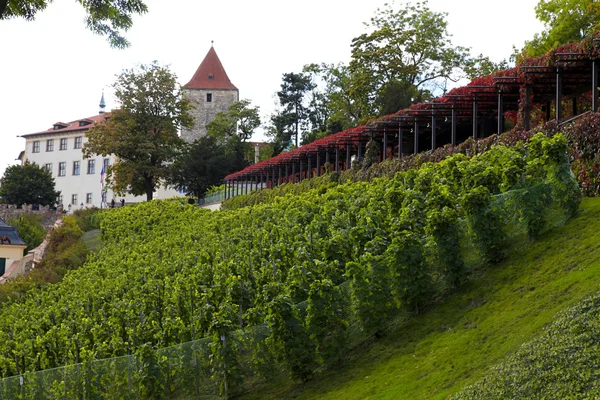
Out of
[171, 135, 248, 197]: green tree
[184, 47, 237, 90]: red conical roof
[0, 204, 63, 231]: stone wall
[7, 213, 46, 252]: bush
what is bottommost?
[7, 213, 46, 252]: bush

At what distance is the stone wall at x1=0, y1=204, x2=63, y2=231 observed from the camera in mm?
75025

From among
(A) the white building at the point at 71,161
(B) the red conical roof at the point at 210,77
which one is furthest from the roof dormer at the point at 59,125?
(B) the red conical roof at the point at 210,77

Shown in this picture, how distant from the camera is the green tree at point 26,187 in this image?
82.6 metres

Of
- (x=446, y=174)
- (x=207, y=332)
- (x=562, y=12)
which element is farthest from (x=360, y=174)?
(x=562, y=12)

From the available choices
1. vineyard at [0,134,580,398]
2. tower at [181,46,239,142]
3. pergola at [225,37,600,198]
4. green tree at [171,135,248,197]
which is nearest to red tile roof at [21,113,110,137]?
tower at [181,46,239,142]

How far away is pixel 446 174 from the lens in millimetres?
19078

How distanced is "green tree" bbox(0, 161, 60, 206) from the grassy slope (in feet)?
239

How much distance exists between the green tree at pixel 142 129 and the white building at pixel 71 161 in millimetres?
33538

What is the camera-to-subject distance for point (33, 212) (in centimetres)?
7575

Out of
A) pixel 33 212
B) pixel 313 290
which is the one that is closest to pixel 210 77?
pixel 33 212

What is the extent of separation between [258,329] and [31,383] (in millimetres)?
4946

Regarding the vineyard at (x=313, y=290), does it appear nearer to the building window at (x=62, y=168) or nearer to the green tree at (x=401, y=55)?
the green tree at (x=401, y=55)

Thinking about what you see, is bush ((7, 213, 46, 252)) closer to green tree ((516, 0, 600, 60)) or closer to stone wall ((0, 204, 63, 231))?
stone wall ((0, 204, 63, 231))

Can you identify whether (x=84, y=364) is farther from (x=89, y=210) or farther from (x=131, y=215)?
(x=89, y=210)
